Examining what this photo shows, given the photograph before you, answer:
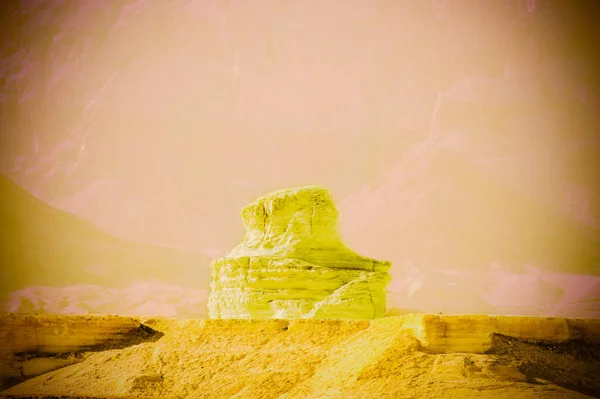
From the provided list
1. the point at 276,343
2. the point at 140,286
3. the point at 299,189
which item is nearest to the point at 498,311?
the point at 140,286

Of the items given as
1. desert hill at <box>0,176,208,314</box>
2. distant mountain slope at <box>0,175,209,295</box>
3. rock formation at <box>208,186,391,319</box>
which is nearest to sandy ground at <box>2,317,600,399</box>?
rock formation at <box>208,186,391,319</box>

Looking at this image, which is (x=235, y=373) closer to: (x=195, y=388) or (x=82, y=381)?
(x=195, y=388)

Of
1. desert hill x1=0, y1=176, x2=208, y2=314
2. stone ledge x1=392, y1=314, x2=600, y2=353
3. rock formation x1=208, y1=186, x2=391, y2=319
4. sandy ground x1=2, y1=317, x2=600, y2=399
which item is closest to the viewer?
sandy ground x1=2, y1=317, x2=600, y2=399

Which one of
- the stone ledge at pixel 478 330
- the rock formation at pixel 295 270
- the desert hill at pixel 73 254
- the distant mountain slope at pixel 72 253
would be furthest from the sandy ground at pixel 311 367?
the distant mountain slope at pixel 72 253

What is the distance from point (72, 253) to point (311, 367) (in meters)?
60.6

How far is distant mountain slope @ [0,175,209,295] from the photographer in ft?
222

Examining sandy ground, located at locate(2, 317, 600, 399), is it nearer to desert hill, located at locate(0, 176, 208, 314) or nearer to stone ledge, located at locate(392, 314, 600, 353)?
stone ledge, located at locate(392, 314, 600, 353)

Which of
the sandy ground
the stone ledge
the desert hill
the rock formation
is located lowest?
the sandy ground

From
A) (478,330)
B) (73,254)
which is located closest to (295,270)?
(478,330)

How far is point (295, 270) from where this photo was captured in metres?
22.2

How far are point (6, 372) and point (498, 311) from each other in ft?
159

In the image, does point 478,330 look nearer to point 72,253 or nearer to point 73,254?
point 73,254

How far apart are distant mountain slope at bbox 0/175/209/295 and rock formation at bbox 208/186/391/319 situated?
45.2 meters

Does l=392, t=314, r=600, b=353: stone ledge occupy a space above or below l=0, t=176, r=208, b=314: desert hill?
below
